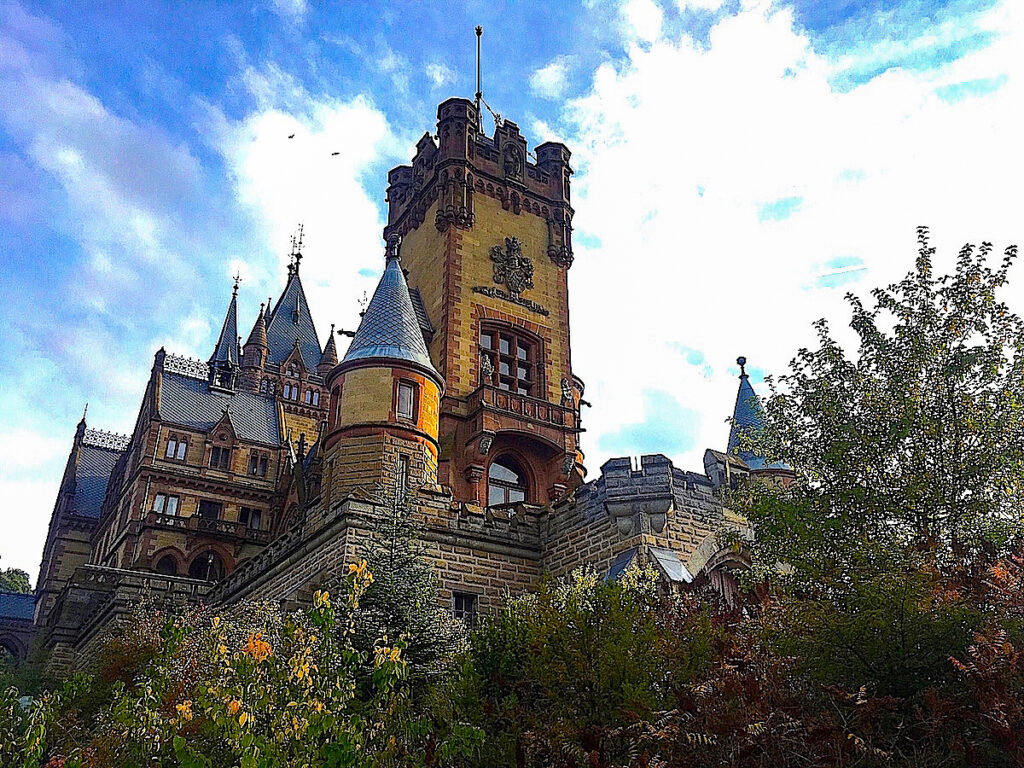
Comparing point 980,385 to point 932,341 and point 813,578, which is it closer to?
point 932,341

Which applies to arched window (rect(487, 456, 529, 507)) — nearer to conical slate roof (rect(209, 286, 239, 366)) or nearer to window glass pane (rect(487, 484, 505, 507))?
window glass pane (rect(487, 484, 505, 507))

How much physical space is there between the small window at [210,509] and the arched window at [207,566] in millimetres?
1956

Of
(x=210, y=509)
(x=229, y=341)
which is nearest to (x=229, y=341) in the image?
(x=229, y=341)

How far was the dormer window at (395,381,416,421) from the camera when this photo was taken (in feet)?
74.8

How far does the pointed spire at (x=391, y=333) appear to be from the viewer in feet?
77.3

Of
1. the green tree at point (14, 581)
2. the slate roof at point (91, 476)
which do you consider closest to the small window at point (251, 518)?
the slate roof at point (91, 476)

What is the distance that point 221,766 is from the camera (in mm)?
8156

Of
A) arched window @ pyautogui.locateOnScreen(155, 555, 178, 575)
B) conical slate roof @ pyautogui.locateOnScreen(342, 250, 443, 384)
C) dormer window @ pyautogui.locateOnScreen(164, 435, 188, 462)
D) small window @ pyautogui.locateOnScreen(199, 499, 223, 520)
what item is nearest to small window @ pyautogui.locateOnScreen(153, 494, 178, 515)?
small window @ pyautogui.locateOnScreen(199, 499, 223, 520)

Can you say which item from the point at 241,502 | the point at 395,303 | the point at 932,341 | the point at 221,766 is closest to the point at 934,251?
the point at 932,341

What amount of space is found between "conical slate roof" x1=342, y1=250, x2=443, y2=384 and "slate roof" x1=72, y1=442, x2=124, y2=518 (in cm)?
3085

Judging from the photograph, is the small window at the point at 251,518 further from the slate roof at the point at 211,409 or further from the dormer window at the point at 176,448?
the slate roof at the point at 211,409

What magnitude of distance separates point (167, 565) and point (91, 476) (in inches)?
811

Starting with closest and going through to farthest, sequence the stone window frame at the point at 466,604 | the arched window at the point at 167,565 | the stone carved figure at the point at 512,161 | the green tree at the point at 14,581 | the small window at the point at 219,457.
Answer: the stone window frame at the point at 466,604 < the stone carved figure at the point at 512,161 < the arched window at the point at 167,565 < the small window at the point at 219,457 < the green tree at the point at 14,581

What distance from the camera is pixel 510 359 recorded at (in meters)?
30.9
